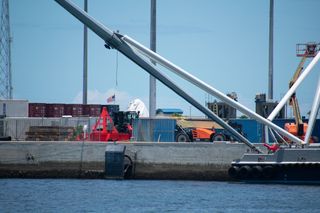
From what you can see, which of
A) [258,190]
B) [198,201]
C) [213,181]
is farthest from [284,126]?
[198,201]

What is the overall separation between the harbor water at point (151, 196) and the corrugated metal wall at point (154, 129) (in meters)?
12.2

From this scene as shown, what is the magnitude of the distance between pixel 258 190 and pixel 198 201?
723 cm

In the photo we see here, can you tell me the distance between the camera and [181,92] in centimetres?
6712

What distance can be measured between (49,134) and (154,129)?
8.64m

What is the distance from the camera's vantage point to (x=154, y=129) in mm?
84125

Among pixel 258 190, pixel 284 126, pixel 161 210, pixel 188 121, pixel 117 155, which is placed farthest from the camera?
pixel 188 121

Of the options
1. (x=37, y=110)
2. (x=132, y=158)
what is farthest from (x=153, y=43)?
(x=37, y=110)

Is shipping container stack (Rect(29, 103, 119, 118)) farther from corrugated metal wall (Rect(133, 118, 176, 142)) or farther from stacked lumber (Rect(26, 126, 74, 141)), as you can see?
stacked lumber (Rect(26, 126, 74, 141))

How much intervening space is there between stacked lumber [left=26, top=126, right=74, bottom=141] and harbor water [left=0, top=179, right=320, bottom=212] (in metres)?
11.2

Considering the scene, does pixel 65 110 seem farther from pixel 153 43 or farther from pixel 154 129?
pixel 153 43

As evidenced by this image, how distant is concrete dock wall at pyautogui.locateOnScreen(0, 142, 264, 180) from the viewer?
71.4m

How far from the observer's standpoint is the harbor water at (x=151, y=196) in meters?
55.6

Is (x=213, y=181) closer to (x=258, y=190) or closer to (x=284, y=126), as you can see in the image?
(x=258, y=190)

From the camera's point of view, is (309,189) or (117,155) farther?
(117,155)
